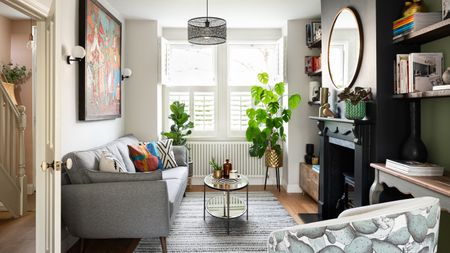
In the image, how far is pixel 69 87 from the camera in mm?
2785

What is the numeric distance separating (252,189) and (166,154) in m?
1.58

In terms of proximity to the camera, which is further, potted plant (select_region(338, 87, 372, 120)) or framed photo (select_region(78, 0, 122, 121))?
framed photo (select_region(78, 0, 122, 121))

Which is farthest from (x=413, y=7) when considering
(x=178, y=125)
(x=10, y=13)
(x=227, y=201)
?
(x=10, y=13)

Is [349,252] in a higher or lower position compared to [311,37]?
lower

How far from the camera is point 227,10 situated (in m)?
4.07

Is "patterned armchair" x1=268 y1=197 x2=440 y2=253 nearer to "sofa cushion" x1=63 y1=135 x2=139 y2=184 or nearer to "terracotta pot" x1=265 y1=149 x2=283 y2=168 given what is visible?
"sofa cushion" x1=63 y1=135 x2=139 y2=184

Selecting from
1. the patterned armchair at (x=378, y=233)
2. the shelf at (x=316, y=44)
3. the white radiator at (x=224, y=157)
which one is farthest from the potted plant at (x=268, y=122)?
the patterned armchair at (x=378, y=233)

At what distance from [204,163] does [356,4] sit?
323cm

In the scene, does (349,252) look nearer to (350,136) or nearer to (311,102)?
(350,136)

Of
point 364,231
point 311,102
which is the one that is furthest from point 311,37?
point 364,231

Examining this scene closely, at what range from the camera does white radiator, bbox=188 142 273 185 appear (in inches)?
192

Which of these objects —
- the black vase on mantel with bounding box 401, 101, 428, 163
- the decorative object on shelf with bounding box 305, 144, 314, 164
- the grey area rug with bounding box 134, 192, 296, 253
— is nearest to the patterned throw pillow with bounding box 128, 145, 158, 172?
the grey area rug with bounding box 134, 192, 296, 253

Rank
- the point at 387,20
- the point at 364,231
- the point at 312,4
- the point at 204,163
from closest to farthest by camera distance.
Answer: the point at 364,231, the point at 387,20, the point at 312,4, the point at 204,163

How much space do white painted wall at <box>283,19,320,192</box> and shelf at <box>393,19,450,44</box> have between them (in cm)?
229
